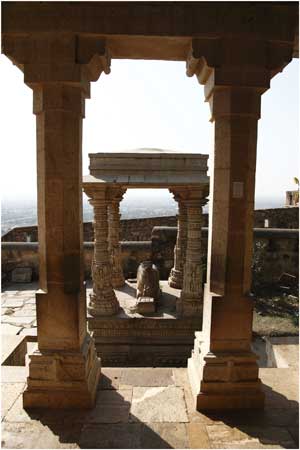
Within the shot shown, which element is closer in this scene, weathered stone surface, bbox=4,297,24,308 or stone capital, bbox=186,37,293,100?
stone capital, bbox=186,37,293,100

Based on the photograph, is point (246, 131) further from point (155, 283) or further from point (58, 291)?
point (155, 283)

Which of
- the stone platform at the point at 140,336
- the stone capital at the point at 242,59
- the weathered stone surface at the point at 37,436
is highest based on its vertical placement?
the stone capital at the point at 242,59

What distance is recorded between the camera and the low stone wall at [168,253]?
9969 millimetres

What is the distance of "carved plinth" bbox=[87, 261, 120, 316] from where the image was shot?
6.71 metres

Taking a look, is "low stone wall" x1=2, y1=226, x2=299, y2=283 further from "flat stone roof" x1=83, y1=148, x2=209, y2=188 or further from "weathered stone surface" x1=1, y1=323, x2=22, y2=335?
"weathered stone surface" x1=1, y1=323, x2=22, y2=335

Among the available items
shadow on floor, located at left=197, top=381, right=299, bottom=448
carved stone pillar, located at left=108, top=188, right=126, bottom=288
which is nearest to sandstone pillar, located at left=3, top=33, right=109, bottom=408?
shadow on floor, located at left=197, top=381, right=299, bottom=448

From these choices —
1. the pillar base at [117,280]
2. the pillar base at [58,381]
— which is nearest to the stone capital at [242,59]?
the pillar base at [58,381]

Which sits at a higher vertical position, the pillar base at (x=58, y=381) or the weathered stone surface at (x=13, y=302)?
the pillar base at (x=58, y=381)

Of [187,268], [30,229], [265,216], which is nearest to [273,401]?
[187,268]

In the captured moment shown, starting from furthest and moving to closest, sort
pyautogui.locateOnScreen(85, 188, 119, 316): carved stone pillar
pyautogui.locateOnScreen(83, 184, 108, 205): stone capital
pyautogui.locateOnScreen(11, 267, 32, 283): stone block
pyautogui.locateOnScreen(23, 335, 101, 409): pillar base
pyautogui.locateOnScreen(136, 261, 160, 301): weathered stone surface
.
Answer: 1. pyautogui.locateOnScreen(11, 267, 32, 283): stone block
2. pyautogui.locateOnScreen(136, 261, 160, 301): weathered stone surface
3. pyautogui.locateOnScreen(85, 188, 119, 316): carved stone pillar
4. pyautogui.locateOnScreen(83, 184, 108, 205): stone capital
5. pyautogui.locateOnScreen(23, 335, 101, 409): pillar base

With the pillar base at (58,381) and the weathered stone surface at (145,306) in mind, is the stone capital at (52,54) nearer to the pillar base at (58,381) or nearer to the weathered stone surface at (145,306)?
the pillar base at (58,381)

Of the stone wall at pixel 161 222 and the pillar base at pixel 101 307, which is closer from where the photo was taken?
the pillar base at pixel 101 307

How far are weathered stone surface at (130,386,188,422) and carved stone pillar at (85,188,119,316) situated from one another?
10.6 ft

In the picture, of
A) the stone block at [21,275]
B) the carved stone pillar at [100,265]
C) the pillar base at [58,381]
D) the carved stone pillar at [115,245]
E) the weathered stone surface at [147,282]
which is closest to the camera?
the pillar base at [58,381]
